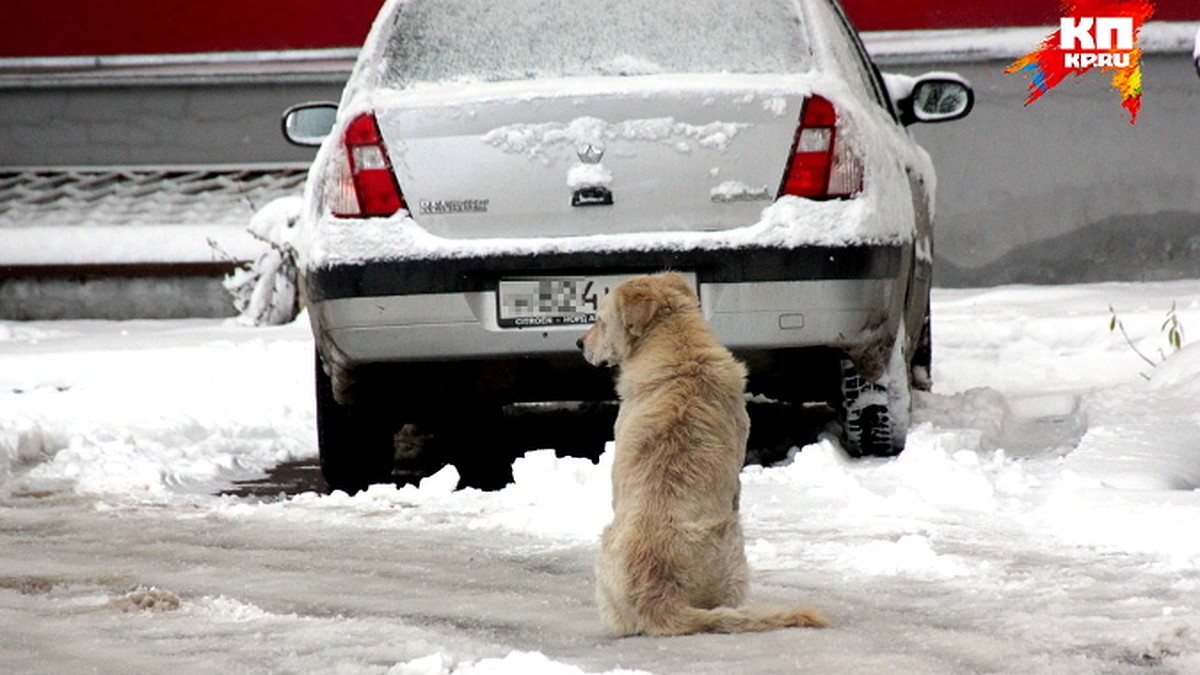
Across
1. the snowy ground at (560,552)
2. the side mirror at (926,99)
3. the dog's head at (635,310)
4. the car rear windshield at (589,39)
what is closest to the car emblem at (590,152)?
the car rear windshield at (589,39)

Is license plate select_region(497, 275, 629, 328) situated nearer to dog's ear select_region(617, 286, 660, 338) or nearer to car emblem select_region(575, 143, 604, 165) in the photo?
car emblem select_region(575, 143, 604, 165)

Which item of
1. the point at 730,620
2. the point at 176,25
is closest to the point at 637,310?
the point at 730,620

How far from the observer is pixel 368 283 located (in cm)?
480

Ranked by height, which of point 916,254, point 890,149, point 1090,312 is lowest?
point 1090,312

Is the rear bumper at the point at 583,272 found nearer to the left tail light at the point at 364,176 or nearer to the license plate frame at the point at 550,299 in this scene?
the license plate frame at the point at 550,299

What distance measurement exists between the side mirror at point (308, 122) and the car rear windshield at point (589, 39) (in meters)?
0.68

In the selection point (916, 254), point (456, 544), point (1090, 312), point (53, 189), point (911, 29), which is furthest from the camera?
point (53, 189)

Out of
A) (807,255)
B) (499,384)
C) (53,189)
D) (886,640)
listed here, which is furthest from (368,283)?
(53,189)

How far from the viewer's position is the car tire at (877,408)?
520 centimetres

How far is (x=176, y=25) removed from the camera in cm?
1223

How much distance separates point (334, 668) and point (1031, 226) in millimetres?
9421

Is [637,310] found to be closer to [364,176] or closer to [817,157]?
[817,157]

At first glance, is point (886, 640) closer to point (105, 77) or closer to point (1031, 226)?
point (1031, 226)
